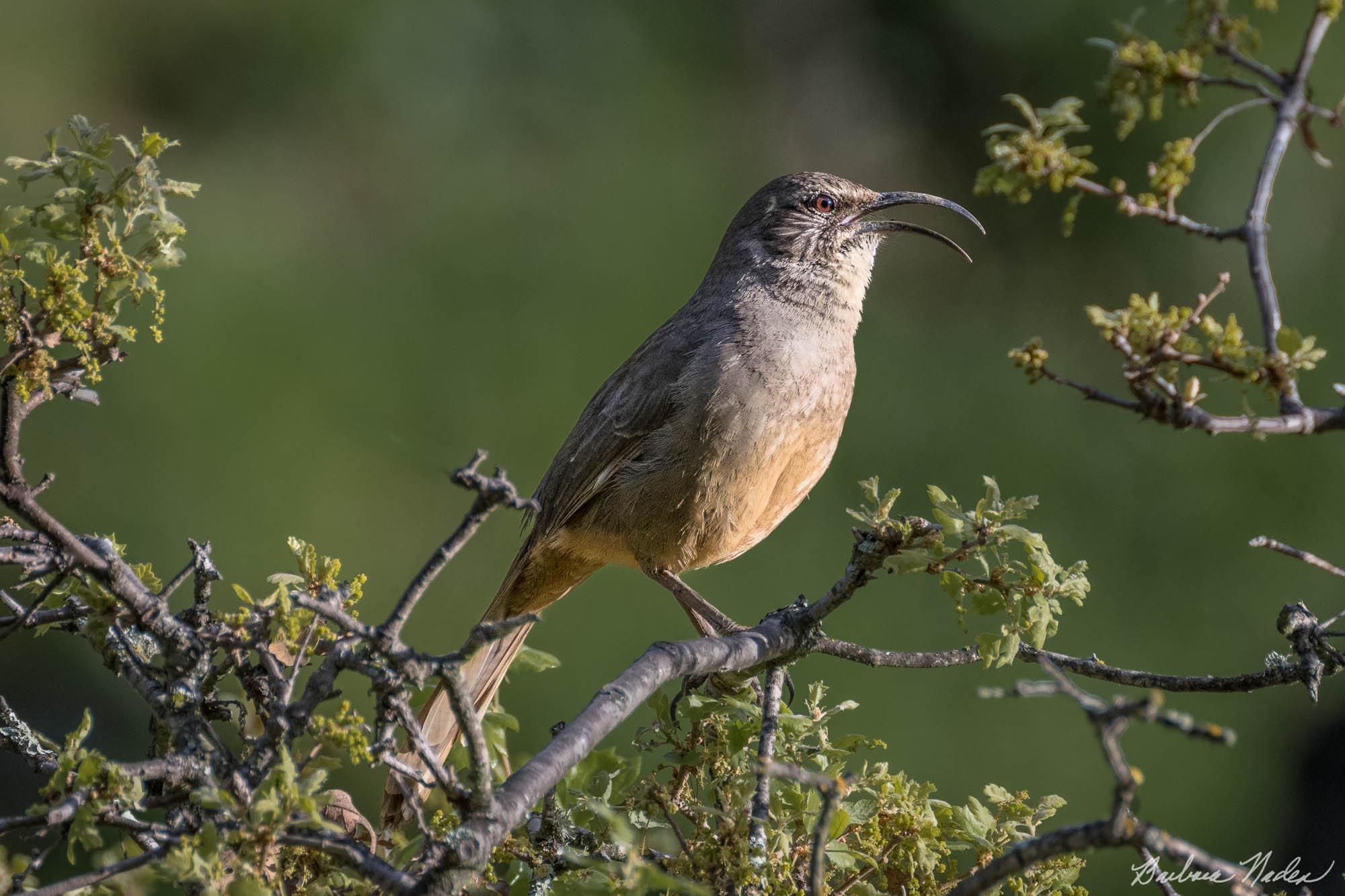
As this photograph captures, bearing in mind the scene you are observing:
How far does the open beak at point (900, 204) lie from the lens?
3.91 meters

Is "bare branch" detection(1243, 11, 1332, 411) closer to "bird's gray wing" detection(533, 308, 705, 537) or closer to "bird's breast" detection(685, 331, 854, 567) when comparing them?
"bird's breast" detection(685, 331, 854, 567)

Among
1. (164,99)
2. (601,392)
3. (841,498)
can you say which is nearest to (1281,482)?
(841,498)

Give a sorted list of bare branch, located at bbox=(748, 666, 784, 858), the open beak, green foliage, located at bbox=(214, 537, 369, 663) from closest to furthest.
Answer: green foliage, located at bbox=(214, 537, 369, 663)
bare branch, located at bbox=(748, 666, 784, 858)
the open beak

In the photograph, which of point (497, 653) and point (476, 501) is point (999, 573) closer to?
point (476, 501)

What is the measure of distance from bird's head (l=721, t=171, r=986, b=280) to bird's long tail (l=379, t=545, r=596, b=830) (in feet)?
3.93

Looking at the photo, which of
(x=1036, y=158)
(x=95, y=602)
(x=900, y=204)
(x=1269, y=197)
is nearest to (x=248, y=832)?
(x=95, y=602)

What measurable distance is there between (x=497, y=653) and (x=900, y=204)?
6.28 feet

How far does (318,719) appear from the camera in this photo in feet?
4.79

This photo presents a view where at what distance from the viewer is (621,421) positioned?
3.72 meters

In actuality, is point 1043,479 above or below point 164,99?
below

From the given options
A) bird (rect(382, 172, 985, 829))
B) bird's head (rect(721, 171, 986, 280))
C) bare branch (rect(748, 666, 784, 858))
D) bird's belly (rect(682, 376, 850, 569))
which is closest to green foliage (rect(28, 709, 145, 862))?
bare branch (rect(748, 666, 784, 858))

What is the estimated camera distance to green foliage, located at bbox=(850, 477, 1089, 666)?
6.21ft

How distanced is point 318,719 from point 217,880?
0.20 meters

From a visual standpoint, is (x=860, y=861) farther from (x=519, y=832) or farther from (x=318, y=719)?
(x=318, y=719)
